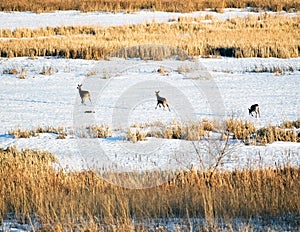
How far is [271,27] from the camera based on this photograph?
111ft

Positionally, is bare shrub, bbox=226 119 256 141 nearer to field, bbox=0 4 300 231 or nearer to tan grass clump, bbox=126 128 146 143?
field, bbox=0 4 300 231

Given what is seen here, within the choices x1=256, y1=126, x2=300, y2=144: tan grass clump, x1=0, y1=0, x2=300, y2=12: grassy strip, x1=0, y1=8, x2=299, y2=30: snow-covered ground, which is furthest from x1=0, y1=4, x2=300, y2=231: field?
x1=0, y1=0, x2=300, y2=12: grassy strip

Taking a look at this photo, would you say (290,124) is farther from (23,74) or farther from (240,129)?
(23,74)

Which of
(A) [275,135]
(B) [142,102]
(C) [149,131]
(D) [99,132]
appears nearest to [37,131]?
(D) [99,132]

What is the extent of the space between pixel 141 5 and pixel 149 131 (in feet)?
112

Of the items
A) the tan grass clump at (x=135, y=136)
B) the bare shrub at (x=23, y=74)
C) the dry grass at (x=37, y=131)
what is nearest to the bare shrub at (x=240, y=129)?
the tan grass clump at (x=135, y=136)

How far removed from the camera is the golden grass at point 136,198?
6.71 m

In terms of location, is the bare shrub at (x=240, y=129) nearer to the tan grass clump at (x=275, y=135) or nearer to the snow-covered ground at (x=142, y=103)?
the tan grass clump at (x=275, y=135)

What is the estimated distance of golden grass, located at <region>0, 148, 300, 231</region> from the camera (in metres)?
6.71

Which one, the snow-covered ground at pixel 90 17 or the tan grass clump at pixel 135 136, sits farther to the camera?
the snow-covered ground at pixel 90 17

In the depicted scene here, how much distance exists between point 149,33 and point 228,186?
911 inches

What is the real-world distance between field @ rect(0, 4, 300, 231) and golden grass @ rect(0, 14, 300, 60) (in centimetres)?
9

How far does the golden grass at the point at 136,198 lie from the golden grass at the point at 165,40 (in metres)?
14.7

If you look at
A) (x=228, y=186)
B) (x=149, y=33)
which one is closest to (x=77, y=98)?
(x=228, y=186)
